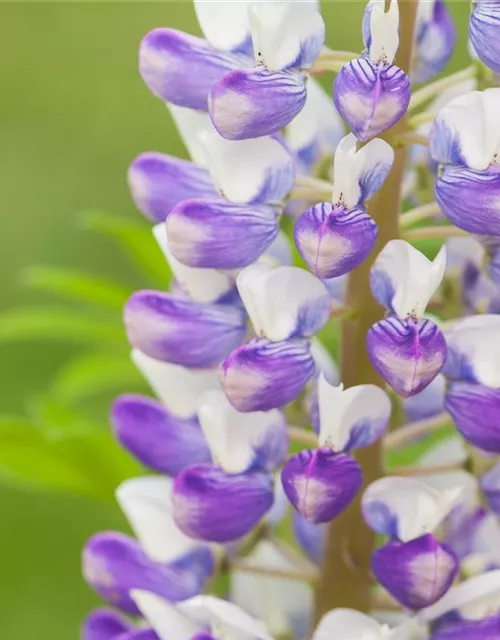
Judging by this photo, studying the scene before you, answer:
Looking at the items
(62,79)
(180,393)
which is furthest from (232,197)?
(62,79)

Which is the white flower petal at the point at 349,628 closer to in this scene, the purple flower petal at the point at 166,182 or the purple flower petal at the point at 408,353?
the purple flower petal at the point at 408,353

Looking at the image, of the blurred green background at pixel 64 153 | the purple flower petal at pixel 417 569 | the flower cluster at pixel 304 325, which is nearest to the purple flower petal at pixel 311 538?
the flower cluster at pixel 304 325

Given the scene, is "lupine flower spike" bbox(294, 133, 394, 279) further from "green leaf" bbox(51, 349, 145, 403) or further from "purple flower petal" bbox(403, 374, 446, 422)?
"green leaf" bbox(51, 349, 145, 403)

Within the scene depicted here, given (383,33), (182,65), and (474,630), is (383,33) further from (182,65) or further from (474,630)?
(474,630)

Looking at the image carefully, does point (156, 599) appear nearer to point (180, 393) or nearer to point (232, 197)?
point (180, 393)

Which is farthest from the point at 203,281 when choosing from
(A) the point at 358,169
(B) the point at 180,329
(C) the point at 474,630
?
(C) the point at 474,630

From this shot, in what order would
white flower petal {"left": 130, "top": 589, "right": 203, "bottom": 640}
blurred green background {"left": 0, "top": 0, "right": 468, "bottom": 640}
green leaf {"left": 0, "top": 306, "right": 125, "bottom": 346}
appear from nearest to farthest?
white flower petal {"left": 130, "top": 589, "right": 203, "bottom": 640} → green leaf {"left": 0, "top": 306, "right": 125, "bottom": 346} → blurred green background {"left": 0, "top": 0, "right": 468, "bottom": 640}

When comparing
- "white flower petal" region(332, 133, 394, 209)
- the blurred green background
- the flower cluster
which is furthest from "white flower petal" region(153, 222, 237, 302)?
the blurred green background
